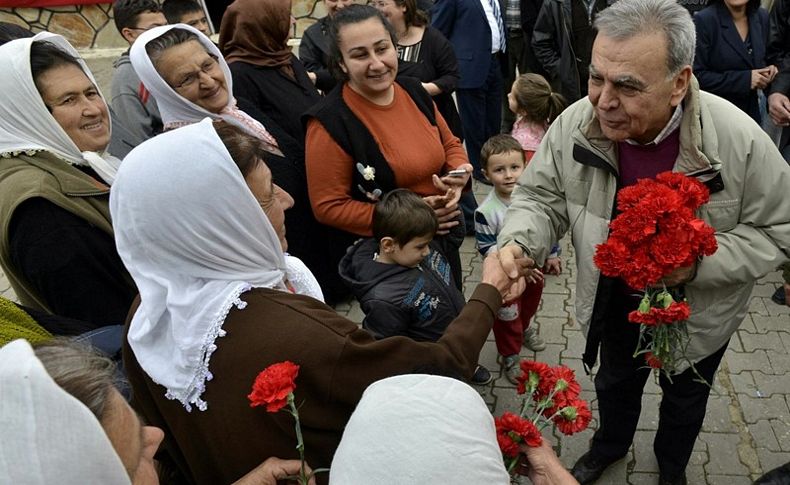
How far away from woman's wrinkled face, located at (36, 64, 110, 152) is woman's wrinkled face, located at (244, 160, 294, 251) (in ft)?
4.11

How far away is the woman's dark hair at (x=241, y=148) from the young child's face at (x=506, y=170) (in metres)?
2.41

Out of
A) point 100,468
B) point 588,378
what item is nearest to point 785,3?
point 588,378

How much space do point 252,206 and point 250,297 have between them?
26 cm

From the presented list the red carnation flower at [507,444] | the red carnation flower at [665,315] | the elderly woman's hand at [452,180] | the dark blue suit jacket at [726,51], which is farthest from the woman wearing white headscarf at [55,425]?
the dark blue suit jacket at [726,51]

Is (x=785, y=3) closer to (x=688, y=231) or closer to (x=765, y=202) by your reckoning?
(x=765, y=202)

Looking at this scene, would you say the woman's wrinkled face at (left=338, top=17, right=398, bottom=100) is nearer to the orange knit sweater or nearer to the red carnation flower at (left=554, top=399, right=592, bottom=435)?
the orange knit sweater

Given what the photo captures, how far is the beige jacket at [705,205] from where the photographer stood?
7.18ft

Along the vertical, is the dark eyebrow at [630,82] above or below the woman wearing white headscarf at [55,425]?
below

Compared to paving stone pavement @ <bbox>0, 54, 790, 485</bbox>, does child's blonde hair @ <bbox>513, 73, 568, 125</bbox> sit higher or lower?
higher

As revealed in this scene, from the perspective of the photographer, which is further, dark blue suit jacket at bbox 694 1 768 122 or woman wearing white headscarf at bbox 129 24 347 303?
dark blue suit jacket at bbox 694 1 768 122

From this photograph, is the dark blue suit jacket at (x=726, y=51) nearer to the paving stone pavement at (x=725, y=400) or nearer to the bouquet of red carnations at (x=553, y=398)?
the paving stone pavement at (x=725, y=400)

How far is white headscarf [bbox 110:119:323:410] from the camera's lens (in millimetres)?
1600

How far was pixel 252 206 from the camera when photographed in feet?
5.61

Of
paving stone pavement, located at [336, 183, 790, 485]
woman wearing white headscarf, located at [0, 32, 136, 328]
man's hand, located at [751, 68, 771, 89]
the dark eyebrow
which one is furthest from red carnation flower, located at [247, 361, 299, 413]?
man's hand, located at [751, 68, 771, 89]
